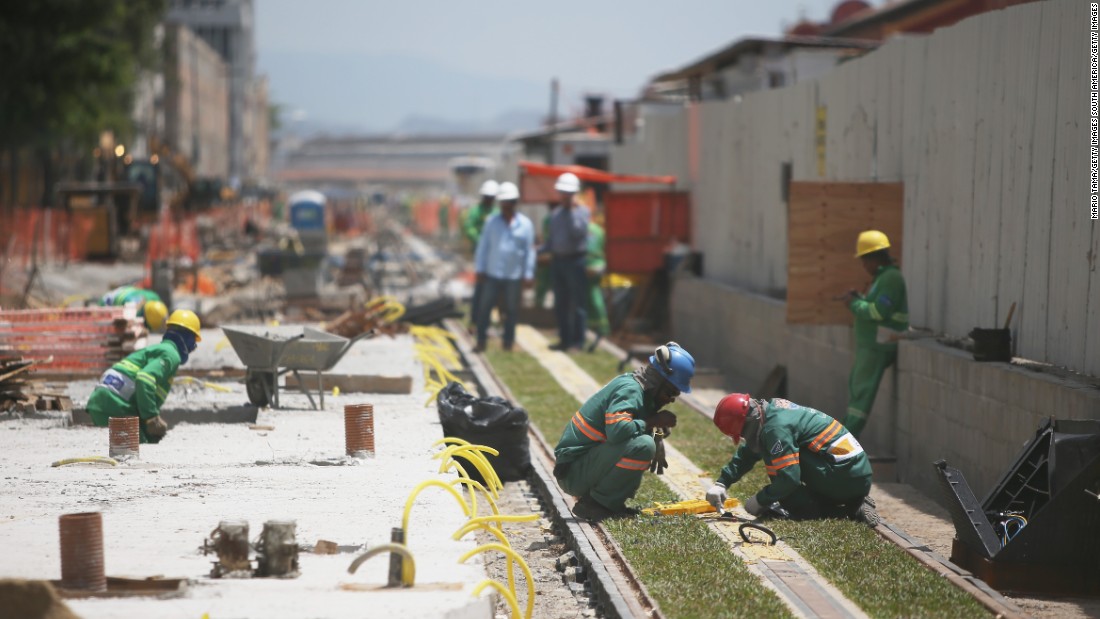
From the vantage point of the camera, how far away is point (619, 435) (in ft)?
31.3

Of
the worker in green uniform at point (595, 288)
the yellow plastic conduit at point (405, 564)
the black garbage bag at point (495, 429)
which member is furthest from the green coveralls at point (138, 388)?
the worker in green uniform at point (595, 288)

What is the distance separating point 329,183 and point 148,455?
606ft

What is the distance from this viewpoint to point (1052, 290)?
35.2ft

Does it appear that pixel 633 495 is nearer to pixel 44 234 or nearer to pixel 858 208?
pixel 858 208

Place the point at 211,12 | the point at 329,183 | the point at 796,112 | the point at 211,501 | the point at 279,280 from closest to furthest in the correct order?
the point at 211,501 → the point at 796,112 → the point at 279,280 → the point at 211,12 → the point at 329,183

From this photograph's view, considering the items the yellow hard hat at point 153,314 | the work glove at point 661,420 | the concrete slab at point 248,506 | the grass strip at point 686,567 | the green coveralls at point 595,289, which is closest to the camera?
the concrete slab at point 248,506

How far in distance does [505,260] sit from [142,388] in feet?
29.8

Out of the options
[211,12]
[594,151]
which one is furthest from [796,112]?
[211,12]

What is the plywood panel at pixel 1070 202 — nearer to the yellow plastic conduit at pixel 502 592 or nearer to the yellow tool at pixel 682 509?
the yellow tool at pixel 682 509

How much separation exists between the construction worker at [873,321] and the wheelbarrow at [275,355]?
13.7 feet

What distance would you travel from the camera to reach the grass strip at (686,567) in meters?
7.74

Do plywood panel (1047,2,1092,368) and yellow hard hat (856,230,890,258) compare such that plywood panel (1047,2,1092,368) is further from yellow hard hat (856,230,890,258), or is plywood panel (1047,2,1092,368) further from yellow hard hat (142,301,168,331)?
yellow hard hat (142,301,168,331)

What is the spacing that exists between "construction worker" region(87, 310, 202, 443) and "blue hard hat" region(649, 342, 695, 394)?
13.0 feet

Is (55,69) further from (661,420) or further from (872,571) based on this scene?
(872,571)
